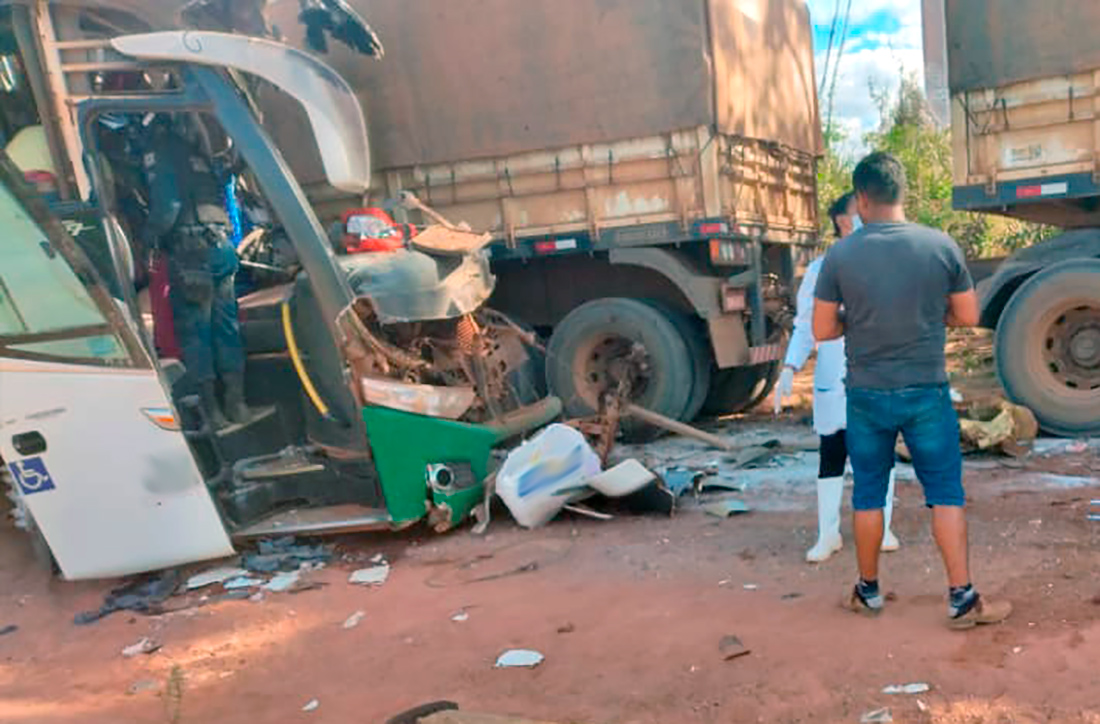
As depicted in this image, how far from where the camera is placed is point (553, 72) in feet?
22.9

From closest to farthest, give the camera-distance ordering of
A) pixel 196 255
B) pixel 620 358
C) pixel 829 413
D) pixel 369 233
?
pixel 829 413, pixel 196 255, pixel 369 233, pixel 620 358

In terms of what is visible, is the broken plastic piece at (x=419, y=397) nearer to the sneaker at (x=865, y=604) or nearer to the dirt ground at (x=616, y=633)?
the dirt ground at (x=616, y=633)

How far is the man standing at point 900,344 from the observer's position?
3100 mm

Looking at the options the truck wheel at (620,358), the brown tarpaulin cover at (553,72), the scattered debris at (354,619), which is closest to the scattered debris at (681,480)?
the truck wheel at (620,358)

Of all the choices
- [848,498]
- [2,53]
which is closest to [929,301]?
[848,498]

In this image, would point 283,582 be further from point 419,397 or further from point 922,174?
point 922,174

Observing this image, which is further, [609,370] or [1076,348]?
[609,370]

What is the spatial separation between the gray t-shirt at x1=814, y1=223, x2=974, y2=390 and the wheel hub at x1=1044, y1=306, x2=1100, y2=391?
136 inches

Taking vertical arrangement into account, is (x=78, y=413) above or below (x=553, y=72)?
below

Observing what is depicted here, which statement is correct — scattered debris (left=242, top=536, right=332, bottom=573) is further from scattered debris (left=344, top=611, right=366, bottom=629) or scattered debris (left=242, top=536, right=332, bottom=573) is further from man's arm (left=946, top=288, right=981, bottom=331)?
man's arm (left=946, top=288, right=981, bottom=331)

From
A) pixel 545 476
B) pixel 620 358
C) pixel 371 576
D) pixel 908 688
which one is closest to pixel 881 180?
pixel 908 688

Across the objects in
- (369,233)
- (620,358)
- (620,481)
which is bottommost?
(620,481)

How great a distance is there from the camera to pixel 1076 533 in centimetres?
398

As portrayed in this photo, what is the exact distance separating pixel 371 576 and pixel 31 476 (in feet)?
4.88
